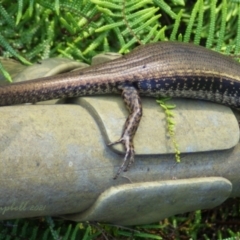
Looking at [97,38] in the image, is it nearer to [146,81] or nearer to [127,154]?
[146,81]

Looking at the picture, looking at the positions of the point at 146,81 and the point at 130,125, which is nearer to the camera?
the point at 130,125

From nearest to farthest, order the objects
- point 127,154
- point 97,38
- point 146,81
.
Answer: point 127,154
point 146,81
point 97,38

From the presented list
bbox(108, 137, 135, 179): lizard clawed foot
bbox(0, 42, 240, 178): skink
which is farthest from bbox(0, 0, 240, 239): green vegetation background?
bbox(108, 137, 135, 179): lizard clawed foot

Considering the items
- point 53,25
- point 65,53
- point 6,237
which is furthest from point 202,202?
point 53,25

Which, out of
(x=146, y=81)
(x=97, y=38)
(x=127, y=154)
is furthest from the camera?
(x=97, y=38)

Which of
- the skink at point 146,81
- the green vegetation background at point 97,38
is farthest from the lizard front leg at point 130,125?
the green vegetation background at point 97,38

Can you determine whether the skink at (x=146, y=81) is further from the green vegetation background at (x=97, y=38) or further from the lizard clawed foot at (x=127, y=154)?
the green vegetation background at (x=97, y=38)

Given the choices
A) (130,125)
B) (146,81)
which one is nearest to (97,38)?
(146,81)
